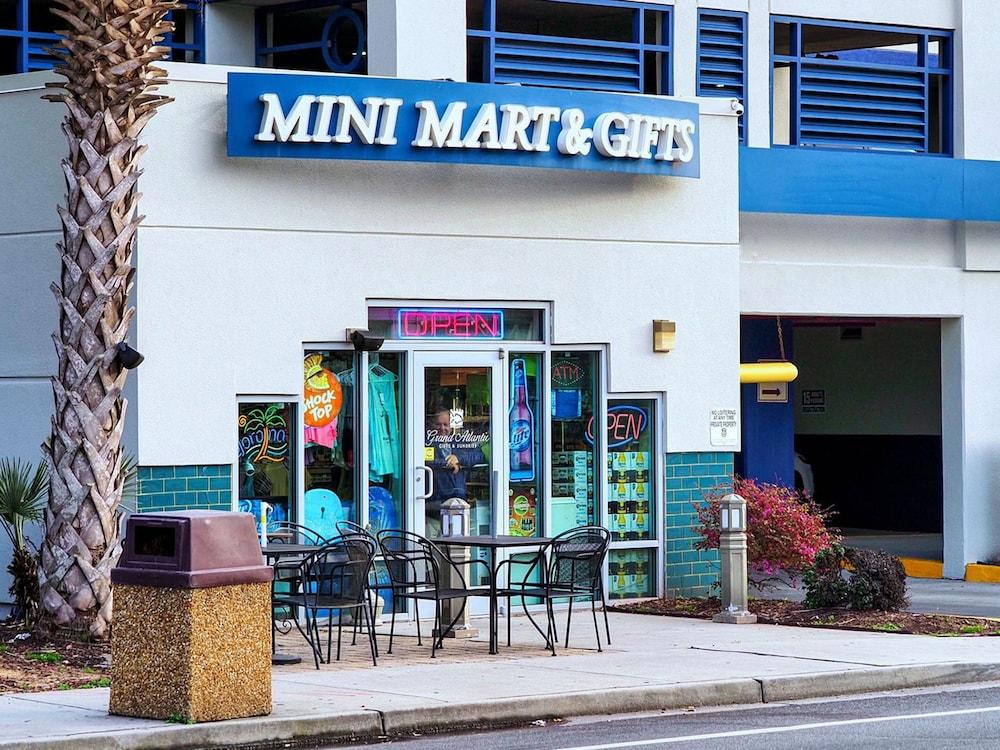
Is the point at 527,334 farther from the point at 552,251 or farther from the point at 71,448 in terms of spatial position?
the point at 71,448

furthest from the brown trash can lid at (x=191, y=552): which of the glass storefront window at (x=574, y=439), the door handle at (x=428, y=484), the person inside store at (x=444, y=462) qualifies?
the glass storefront window at (x=574, y=439)

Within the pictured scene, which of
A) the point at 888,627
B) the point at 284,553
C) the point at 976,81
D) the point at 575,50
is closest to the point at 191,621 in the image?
the point at 284,553

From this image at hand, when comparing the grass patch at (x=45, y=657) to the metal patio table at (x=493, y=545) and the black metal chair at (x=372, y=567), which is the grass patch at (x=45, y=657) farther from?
the metal patio table at (x=493, y=545)

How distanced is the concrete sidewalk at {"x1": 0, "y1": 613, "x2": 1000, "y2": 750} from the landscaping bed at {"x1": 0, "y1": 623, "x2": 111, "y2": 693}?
412 millimetres

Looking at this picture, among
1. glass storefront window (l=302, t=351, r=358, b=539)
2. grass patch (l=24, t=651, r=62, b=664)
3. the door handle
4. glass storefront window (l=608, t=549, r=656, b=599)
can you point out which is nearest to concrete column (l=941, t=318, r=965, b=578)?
glass storefront window (l=608, t=549, r=656, b=599)

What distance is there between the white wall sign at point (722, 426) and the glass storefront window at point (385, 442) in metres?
3.33

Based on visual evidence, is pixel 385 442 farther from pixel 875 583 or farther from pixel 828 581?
pixel 875 583

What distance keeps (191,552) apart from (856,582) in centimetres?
742

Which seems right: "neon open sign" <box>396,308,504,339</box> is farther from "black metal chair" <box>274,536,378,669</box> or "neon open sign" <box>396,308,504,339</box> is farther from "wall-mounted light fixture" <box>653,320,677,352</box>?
"black metal chair" <box>274,536,378,669</box>

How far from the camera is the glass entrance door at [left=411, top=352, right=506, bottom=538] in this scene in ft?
49.5

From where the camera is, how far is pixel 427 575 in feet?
47.2

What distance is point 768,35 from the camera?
1875cm

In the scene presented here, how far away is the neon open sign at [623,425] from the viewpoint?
16.1m

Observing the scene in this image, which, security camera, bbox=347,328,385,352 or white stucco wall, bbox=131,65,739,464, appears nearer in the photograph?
white stucco wall, bbox=131,65,739,464
